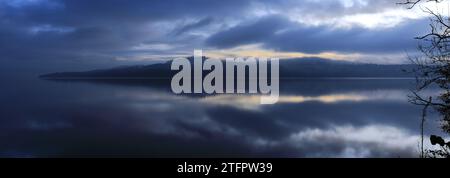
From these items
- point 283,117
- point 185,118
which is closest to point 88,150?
point 185,118

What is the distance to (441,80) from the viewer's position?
33.9ft

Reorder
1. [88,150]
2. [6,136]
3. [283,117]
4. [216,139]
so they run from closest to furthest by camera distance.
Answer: [88,150] → [216,139] → [6,136] → [283,117]

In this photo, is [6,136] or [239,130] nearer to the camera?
[6,136]

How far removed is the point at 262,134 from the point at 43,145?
21123 millimetres

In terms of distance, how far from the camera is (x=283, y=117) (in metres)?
57.5

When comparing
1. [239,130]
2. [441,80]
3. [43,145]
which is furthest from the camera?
[239,130]

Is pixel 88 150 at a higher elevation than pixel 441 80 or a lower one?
lower
